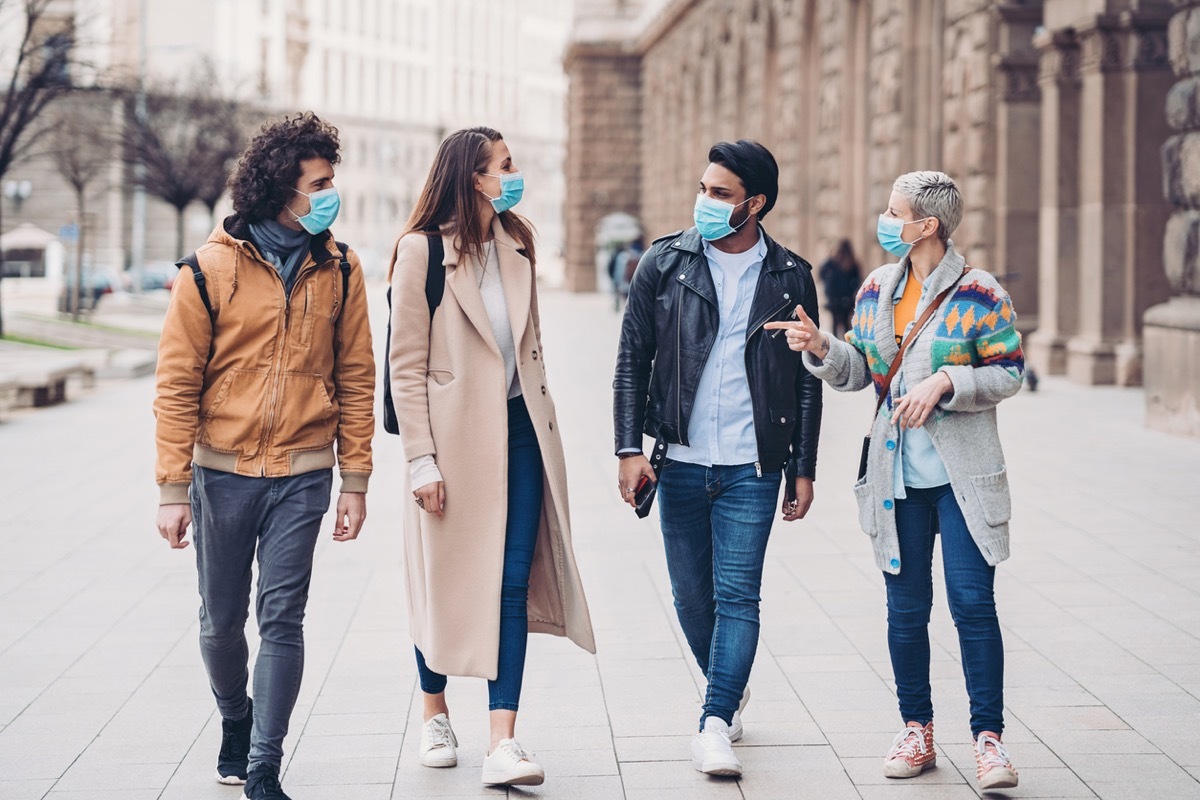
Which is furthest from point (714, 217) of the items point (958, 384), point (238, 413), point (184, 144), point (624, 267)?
point (184, 144)

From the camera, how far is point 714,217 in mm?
5121

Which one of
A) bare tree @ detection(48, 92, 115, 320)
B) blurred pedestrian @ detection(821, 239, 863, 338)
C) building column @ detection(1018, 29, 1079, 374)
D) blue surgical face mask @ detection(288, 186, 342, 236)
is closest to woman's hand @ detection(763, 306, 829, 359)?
blue surgical face mask @ detection(288, 186, 342, 236)

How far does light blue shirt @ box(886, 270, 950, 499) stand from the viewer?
500 centimetres

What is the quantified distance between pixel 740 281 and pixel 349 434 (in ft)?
4.04

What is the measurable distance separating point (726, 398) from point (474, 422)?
0.74 metres

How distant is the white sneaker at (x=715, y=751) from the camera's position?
502cm

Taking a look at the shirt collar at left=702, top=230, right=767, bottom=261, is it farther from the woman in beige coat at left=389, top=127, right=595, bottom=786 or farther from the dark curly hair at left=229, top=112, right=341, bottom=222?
the dark curly hair at left=229, top=112, right=341, bottom=222

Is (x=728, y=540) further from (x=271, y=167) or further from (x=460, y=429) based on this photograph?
(x=271, y=167)

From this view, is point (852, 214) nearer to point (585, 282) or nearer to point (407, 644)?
point (407, 644)

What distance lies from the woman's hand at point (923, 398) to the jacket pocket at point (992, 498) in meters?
0.24

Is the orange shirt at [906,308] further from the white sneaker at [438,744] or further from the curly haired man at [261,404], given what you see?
the white sneaker at [438,744]

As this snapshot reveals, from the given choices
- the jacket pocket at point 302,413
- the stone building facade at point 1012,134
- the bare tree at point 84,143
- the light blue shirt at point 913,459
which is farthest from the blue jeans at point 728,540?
the bare tree at point 84,143

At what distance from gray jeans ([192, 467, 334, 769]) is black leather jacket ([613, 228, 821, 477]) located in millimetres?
1009

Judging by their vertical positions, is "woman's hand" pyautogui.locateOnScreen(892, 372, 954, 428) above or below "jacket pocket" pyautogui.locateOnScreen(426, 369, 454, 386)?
below
